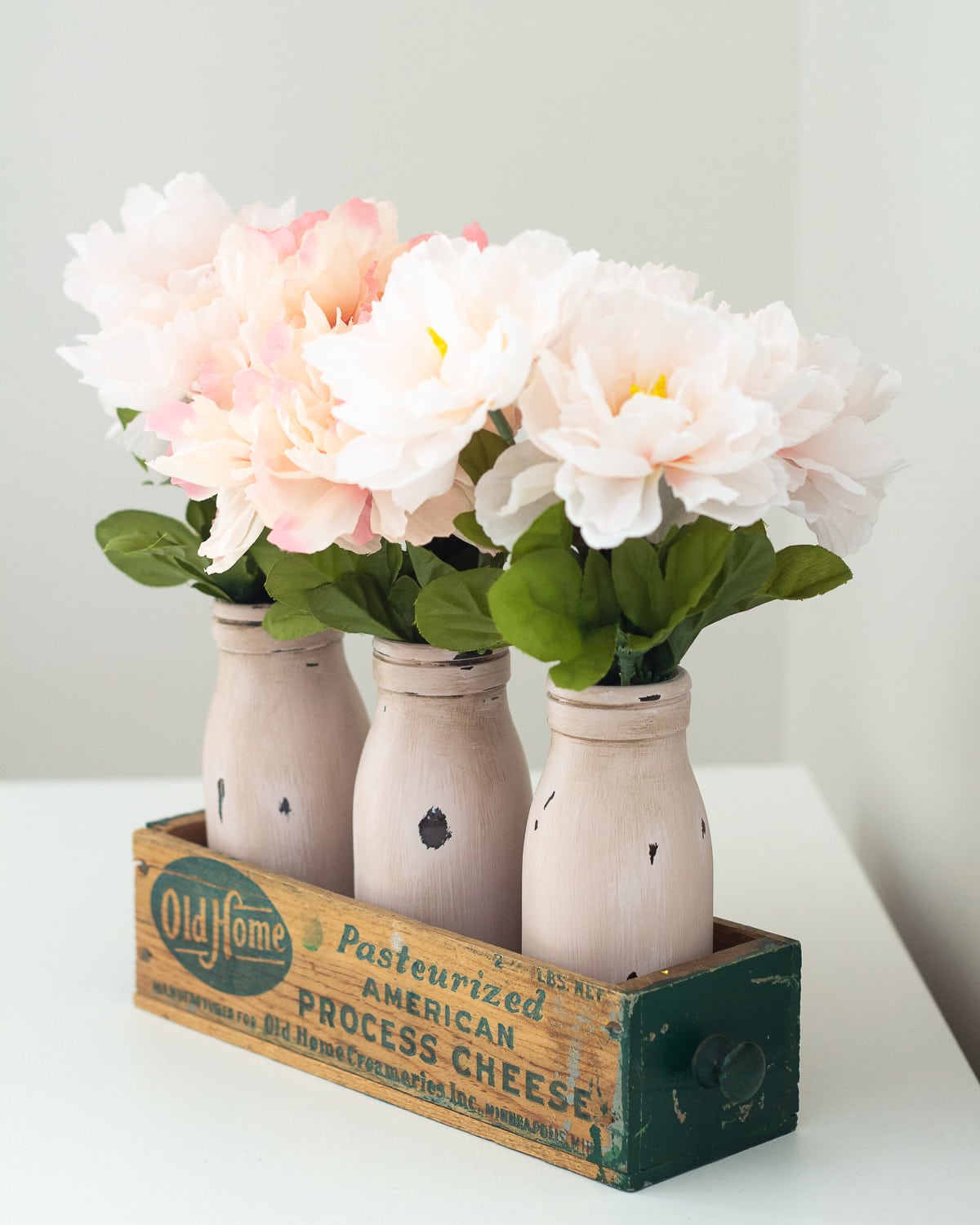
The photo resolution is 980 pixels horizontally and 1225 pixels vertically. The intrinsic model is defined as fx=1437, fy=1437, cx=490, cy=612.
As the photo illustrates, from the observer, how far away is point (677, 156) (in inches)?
74.9

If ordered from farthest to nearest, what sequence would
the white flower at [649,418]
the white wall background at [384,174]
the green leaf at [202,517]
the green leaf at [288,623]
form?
1. the white wall background at [384,174]
2. the green leaf at [202,517]
3. the green leaf at [288,623]
4. the white flower at [649,418]

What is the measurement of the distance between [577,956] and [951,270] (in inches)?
19.4

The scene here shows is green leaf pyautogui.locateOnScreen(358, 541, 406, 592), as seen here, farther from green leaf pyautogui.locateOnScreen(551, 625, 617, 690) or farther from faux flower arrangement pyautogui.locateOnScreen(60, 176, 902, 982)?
green leaf pyautogui.locateOnScreen(551, 625, 617, 690)

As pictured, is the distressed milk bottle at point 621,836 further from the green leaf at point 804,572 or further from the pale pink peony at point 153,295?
the pale pink peony at point 153,295

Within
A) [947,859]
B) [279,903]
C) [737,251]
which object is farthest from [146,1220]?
[737,251]

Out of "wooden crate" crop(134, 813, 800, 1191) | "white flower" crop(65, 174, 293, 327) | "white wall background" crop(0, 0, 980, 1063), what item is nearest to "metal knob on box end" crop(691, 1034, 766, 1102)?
"wooden crate" crop(134, 813, 800, 1191)

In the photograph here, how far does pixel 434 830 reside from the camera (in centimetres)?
70

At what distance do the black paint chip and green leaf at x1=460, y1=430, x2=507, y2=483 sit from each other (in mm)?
181

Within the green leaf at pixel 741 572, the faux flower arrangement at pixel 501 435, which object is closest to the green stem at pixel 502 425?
the faux flower arrangement at pixel 501 435

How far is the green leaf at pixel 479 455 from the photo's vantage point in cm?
60

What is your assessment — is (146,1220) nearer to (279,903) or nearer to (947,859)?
(279,903)

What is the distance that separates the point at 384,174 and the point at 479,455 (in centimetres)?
145

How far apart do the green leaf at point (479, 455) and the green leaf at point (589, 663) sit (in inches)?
3.3

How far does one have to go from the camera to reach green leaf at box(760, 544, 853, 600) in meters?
0.64
